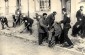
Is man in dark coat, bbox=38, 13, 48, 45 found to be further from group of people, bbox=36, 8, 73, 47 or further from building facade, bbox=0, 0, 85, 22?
building facade, bbox=0, 0, 85, 22

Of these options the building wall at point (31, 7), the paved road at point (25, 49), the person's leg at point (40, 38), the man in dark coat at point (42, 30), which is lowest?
the paved road at point (25, 49)

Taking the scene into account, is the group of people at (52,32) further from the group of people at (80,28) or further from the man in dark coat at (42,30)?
the group of people at (80,28)

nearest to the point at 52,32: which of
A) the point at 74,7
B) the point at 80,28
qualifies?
the point at 80,28

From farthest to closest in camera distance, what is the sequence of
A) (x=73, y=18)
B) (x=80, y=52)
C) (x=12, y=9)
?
(x=12, y=9) → (x=73, y=18) → (x=80, y=52)

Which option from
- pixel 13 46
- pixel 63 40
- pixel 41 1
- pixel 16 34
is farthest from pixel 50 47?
pixel 41 1

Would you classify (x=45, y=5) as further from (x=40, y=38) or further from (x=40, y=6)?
(x=40, y=38)

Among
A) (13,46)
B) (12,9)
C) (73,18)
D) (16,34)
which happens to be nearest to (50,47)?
(13,46)

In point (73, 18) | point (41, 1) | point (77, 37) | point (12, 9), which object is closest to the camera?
point (77, 37)

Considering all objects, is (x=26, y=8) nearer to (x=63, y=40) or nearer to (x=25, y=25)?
(x=25, y=25)

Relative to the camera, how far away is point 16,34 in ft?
81.2

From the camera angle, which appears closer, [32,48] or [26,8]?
[32,48]

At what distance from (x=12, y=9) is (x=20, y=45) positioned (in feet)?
36.1

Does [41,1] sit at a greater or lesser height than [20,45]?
greater

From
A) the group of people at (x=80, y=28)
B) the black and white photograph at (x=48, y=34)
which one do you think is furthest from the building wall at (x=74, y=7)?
the group of people at (x=80, y=28)
